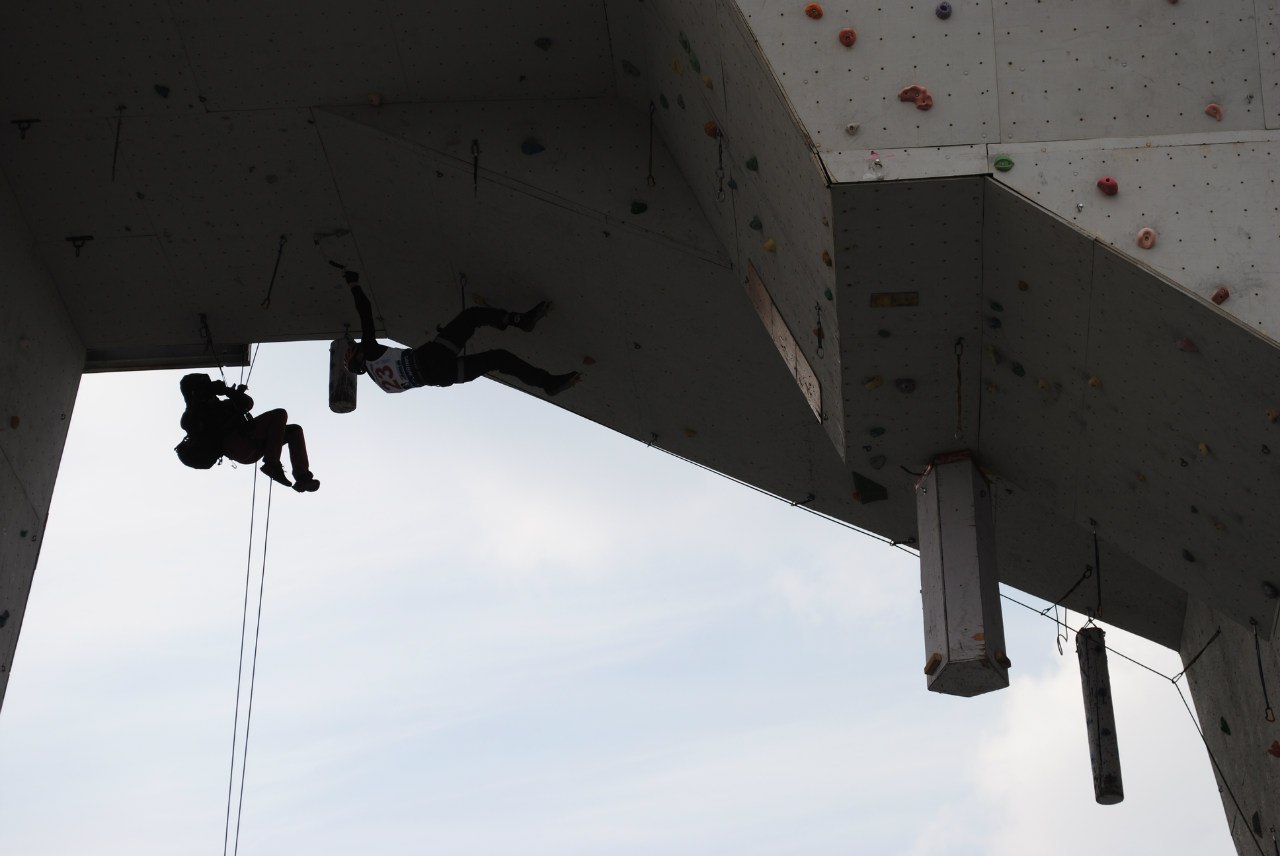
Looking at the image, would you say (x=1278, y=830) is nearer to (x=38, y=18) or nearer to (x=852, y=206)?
(x=852, y=206)

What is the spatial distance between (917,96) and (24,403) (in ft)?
18.0

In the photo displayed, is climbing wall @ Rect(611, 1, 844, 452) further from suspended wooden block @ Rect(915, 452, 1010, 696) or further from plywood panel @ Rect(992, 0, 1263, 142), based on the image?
plywood panel @ Rect(992, 0, 1263, 142)

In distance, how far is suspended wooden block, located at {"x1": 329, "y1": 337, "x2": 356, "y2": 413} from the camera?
9.25 m

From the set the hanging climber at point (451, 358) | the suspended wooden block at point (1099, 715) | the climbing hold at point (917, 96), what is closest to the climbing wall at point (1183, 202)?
the climbing hold at point (917, 96)

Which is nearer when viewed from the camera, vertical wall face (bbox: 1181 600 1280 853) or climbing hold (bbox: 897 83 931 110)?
climbing hold (bbox: 897 83 931 110)

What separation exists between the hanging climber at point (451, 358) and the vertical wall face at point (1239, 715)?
376 cm

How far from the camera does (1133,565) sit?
912 centimetres

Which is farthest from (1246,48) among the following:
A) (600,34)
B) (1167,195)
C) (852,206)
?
(600,34)

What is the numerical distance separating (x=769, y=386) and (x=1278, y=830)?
354cm

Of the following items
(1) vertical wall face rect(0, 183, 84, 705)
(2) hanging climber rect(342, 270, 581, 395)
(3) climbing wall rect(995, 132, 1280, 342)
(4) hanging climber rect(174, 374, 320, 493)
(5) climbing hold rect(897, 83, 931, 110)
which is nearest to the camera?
(3) climbing wall rect(995, 132, 1280, 342)

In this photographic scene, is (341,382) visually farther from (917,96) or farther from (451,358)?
(917,96)

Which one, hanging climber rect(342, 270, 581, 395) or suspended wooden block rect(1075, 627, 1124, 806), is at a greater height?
hanging climber rect(342, 270, 581, 395)

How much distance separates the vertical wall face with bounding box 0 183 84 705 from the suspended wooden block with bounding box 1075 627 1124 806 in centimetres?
602

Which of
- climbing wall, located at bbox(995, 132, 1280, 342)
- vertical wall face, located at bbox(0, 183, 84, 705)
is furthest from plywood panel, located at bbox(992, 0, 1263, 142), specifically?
vertical wall face, located at bbox(0, 183, 84, 705)
